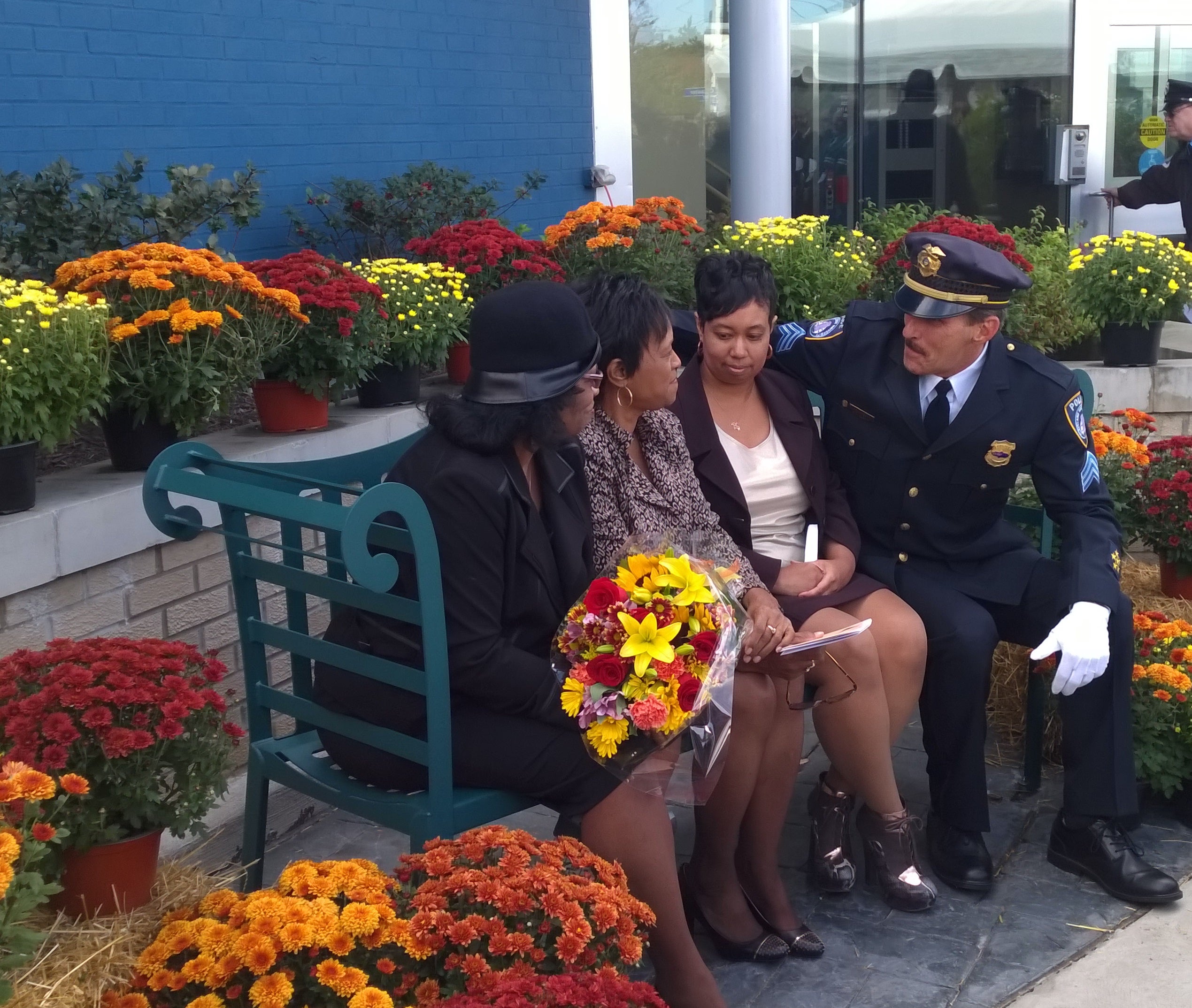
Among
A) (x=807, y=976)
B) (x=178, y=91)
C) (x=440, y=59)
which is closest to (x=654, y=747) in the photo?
(x=807, y=976)

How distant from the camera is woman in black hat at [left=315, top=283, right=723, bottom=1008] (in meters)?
2.41

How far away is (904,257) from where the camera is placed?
553cm

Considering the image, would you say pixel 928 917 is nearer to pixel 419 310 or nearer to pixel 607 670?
pixel 607 670

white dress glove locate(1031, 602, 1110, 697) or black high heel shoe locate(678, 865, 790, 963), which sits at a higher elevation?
white dress glove locate(1031, 602, 1110, 697)

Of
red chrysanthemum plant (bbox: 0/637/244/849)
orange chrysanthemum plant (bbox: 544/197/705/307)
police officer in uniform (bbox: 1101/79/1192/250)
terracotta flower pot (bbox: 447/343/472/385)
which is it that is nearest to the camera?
red chrysanthemum plant (bbox: 0/637/244/849)

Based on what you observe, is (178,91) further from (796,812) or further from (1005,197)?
(1005,197)

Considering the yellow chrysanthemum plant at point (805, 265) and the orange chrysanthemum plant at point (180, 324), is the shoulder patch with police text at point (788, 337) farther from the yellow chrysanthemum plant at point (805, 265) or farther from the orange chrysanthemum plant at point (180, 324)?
the yellow chrysanthemum plant at point (805, 265)

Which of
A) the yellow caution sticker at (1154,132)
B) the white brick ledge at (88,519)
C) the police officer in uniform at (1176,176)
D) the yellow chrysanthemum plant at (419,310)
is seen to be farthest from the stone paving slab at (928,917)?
the yellow caution sticker at (1154,132)

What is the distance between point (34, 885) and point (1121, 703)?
240 centimetres

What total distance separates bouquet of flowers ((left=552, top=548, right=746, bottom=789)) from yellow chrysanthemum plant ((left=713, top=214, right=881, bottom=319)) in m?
2.94

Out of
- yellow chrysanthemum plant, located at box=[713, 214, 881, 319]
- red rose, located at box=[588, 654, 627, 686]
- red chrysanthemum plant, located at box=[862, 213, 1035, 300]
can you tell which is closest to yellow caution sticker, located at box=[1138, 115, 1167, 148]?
red chrysanthemum plant, located at box=[862, 213, 1035, 300]

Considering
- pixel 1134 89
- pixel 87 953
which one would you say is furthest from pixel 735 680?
pixel 1134 89

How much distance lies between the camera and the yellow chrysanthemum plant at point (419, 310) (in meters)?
4.23

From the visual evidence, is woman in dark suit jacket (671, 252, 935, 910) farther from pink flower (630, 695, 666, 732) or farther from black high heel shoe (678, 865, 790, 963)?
pink flower (630, 695, 666, 732)
